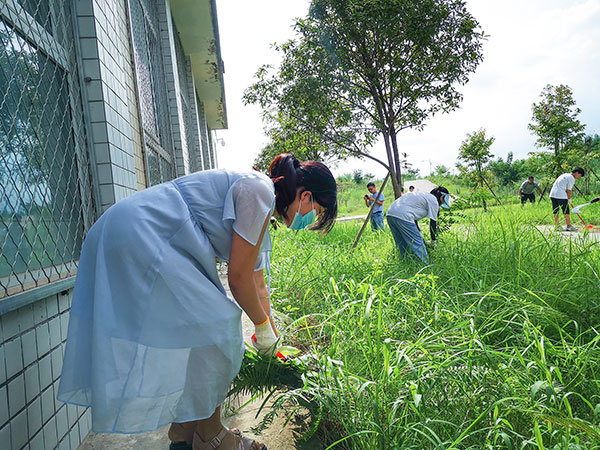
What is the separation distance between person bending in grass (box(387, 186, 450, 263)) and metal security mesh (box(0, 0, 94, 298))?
369cm

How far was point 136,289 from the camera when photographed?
4.46 ft

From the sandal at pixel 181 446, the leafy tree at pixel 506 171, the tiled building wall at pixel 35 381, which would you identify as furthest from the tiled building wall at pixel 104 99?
the leafy tree at pixel 506 171

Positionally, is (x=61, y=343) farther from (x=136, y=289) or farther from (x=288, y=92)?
(x=288, y=92)

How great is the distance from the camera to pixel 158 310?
1364 millimetres

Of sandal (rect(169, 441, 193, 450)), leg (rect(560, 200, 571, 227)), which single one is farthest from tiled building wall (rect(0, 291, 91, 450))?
leg (rect(560, 200, 571, 227))

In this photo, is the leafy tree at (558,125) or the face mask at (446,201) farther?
the leafy tree at (558,125)

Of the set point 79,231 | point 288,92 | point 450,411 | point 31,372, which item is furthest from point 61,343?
point 288,92

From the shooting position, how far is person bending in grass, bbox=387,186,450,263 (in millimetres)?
4875

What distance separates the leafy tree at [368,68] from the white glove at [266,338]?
5.05 metres

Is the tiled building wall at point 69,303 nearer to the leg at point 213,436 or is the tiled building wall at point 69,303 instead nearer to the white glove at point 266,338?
the leg at point 213,436

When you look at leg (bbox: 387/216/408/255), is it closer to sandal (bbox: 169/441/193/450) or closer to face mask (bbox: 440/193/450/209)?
face mask (bbox: 440/193/450/209)

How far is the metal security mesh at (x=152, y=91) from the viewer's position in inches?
171

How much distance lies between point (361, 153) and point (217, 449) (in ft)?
19.8

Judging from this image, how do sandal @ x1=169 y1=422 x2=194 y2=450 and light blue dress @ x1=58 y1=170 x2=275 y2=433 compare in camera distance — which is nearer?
light blue dress @ x1=58 y1=170 x2=275 y2=433
